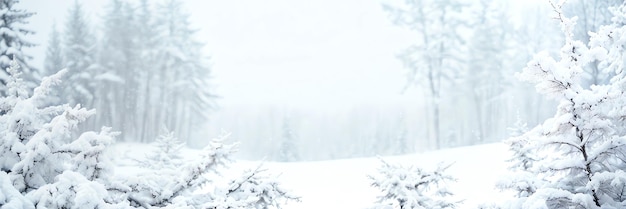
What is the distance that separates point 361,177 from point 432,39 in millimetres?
15011

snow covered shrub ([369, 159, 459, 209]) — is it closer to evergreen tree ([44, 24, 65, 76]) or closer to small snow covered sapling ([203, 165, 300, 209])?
small snow covered sapling ([203, 165, 300, 209])

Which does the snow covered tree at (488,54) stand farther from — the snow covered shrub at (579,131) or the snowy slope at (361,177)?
the snow covered shrub at (579,131)

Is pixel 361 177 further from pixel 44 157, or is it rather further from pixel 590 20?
pixel 44 157

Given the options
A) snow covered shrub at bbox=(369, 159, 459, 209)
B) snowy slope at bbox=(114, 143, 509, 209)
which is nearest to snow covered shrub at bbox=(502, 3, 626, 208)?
snow covered shrub at bbox=(369, 159, 459, 209)

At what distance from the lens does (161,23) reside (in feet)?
117

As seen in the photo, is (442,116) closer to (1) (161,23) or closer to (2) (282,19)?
(1) (161,23)

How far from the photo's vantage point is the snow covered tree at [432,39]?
3058 centimetres

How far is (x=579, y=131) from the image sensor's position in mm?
5379

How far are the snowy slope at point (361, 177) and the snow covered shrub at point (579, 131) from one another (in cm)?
723

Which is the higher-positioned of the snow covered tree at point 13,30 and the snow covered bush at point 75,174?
the snow covered tree at point 13,30

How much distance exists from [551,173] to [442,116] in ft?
153

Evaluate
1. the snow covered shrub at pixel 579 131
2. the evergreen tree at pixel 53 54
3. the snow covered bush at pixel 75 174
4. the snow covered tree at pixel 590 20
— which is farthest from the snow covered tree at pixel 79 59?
the snow covered shrub at pixel 579 131

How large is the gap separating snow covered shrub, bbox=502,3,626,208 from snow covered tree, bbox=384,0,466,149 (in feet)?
82.0

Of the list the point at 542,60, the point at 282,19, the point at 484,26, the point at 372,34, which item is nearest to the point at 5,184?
the point at 542,60
